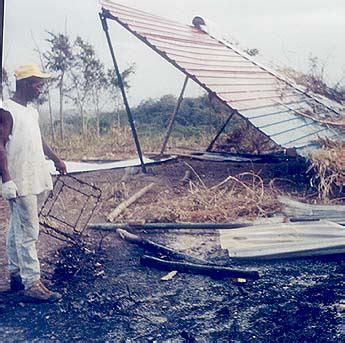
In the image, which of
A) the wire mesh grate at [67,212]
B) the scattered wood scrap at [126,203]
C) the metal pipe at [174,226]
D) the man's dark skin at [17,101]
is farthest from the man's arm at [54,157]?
the scattered wood scrap at [126,203]

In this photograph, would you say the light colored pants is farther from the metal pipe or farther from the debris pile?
the debris pile

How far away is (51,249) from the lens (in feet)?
16.3

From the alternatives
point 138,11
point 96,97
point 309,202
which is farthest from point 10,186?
point 96,97

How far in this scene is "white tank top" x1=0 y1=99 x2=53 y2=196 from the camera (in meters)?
3.64

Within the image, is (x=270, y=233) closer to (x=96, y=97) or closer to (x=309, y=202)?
(x=309, y=202)

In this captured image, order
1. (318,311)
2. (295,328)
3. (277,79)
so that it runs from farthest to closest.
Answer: (277,79), (318,311), (295,328)

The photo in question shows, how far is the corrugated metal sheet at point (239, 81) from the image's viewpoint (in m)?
7.27

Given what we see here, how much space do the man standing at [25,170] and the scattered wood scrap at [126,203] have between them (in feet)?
6.68

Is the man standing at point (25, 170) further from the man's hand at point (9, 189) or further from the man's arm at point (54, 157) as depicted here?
the man's arm at point (54, 157)

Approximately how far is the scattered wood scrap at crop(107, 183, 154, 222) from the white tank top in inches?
84.2

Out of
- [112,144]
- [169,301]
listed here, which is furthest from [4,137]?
[112,144]

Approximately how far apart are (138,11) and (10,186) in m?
5.94

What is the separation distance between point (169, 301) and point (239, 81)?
533cm

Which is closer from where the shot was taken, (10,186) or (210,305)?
(10,186)
